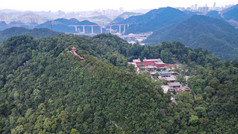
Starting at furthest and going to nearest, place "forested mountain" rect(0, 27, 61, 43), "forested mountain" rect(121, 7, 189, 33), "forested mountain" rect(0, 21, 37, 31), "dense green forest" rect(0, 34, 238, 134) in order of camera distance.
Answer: "forested mountain" rect(0, 21, 37, 31) < "forested mountain" rect(121, 7, 189, 33) < "forested mountain" rect(0, 27, 61, 43) < "dense green forest" rect(0, 34, 238, 134)

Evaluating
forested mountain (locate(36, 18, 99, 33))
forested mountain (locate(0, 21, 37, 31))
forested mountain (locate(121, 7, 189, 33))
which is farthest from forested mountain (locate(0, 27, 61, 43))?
forested mountain (locate(121, 7, 189, 33))

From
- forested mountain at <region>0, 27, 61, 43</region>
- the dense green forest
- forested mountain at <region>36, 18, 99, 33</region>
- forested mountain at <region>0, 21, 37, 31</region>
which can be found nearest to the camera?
the dense green forest

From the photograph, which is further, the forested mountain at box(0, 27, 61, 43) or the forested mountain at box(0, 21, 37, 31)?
the forested mountain at box(0, 21, 37, 31)

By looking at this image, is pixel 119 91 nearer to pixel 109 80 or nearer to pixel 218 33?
pixel 109 80

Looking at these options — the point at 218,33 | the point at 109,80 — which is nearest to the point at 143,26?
the point at 218,33

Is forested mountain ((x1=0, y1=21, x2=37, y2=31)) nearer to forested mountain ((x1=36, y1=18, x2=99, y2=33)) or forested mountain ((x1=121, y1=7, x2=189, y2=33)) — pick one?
forested mountain ((x1=36, y1=18, x2=99, y2=33))

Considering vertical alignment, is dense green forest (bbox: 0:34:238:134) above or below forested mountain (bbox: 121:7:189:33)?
below
